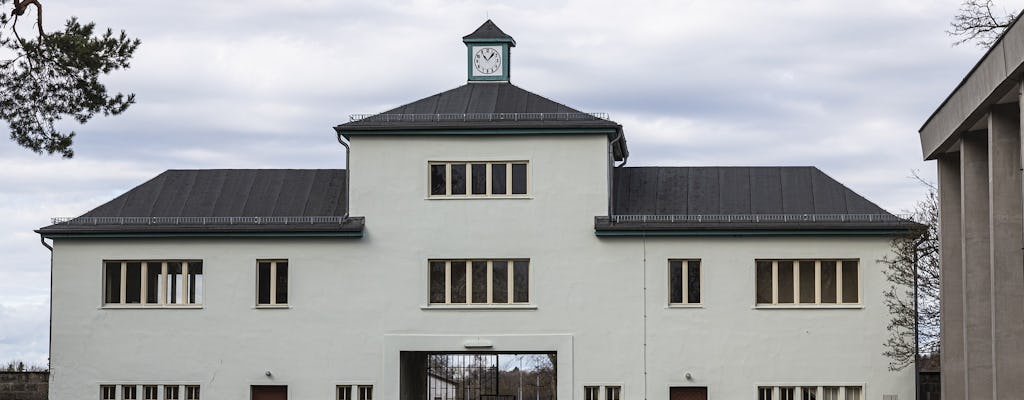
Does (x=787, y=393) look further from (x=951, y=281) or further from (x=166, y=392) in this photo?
(x=166, y=392)

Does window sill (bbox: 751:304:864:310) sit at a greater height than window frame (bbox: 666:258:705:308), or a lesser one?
lesser

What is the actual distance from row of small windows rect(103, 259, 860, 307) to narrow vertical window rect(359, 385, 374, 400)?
2475 mm

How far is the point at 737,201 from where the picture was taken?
3612 cm

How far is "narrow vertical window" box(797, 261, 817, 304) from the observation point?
3459cm

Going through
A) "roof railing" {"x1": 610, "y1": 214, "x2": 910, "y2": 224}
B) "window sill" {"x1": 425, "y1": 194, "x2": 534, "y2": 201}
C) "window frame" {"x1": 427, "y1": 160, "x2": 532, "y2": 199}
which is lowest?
"roof railing" {"x1": 610, "y1": 214, "x2": 910, "y2": 224}

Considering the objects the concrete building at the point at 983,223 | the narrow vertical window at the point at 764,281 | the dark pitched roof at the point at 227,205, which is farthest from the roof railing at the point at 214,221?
the concrete building at the point at 983,223

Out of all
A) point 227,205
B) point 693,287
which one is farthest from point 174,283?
point 693,287

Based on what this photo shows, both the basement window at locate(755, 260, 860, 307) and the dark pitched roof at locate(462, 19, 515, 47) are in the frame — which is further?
the dark pitched roof at locate(462, 19, 515, 47)

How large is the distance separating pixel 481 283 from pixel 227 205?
683 centimetres

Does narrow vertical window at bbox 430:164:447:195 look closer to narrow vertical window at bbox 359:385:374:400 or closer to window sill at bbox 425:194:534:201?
window sill at bbox 425:194:534:201

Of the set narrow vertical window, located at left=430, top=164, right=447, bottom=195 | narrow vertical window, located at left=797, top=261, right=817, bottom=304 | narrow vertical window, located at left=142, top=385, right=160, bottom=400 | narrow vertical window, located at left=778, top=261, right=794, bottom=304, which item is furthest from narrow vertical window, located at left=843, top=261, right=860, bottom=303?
narrow vertical window, located at left=142, top=385, right=160, bottom=400

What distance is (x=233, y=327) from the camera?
35.3 m

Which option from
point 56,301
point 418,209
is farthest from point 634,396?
Result: point 56,301

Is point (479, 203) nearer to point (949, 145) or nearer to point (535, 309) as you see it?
point (535, 309)
